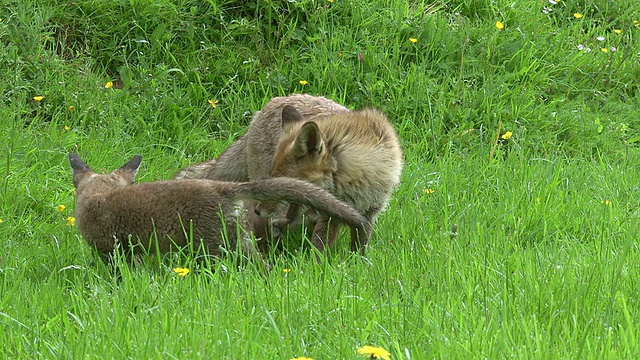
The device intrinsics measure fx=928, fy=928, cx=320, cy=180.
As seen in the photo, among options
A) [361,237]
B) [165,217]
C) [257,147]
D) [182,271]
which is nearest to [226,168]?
[257,147]

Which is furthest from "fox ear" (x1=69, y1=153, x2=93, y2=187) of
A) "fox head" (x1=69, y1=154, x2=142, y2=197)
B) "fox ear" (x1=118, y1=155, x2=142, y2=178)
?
"fox ear" (x1=118, y1=155, x2=142, y2=178)

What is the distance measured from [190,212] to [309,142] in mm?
950

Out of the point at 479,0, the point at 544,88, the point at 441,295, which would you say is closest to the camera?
the point at 441,295

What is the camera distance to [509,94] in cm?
841

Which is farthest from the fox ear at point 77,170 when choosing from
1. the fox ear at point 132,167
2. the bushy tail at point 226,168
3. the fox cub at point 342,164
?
the fox cub at point 342,164

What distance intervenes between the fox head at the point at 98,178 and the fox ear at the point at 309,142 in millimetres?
1109

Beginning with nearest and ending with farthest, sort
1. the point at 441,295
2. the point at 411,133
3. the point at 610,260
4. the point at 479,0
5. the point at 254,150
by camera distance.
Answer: the point at 441,295
the point at 610,260
the point at 254,150
the point at 411,133
the point at 479,0

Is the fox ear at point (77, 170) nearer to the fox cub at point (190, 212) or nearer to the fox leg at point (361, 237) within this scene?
the fox cub at point (190, 212)

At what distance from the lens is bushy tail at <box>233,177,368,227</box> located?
16.4ft

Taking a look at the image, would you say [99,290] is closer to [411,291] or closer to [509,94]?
[411,291]

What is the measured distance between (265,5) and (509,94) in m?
2.45

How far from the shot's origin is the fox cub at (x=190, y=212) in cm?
501

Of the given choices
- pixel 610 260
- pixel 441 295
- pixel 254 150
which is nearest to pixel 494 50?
pixel 254 150

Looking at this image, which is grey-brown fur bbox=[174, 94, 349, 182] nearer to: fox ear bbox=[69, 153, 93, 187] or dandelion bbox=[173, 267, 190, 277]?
fox ear bbox=[69, 153, 93, 187]
